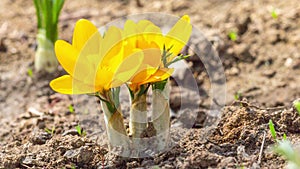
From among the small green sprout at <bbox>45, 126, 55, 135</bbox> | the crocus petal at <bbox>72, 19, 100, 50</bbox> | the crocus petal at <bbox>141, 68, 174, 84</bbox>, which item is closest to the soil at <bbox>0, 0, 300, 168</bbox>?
the small green sprout at <bbox>45, 126, 55, 135</bbox>

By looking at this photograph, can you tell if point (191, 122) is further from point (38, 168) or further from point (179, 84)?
point (38, 168)

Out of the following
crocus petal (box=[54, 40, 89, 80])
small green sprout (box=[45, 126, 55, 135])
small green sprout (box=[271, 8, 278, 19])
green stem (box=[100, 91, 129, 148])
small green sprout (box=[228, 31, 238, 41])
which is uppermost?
small green sprout (box=[271, 8, 278, 19])

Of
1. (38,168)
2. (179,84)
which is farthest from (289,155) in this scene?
(179,84)

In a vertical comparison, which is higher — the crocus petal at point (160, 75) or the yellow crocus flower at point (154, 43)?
the yellow crocus flower at point (154, 43)

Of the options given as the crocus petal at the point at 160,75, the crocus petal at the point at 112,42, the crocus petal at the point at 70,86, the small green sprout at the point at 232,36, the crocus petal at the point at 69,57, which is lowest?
the crocus petal at the point at 70,86

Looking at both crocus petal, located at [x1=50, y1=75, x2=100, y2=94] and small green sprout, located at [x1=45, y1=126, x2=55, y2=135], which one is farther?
small green sprout, located at [x1=45, y1=126, x2=55, y2=135]

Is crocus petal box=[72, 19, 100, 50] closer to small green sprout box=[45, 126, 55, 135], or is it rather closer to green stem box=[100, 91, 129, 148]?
green stem box=[100, 91, 129, 148]

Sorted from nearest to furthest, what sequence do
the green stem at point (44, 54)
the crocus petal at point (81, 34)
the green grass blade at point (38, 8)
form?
the crocus petal at point (81, 34) < the green grass blade at point (38, 8) < the green stem at point (44, 54)

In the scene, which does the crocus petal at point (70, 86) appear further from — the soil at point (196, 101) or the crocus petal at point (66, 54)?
the soil at point (196, 101)

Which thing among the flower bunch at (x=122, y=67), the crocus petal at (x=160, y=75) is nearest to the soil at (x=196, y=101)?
the flower bunch at (x=122, y=67)
